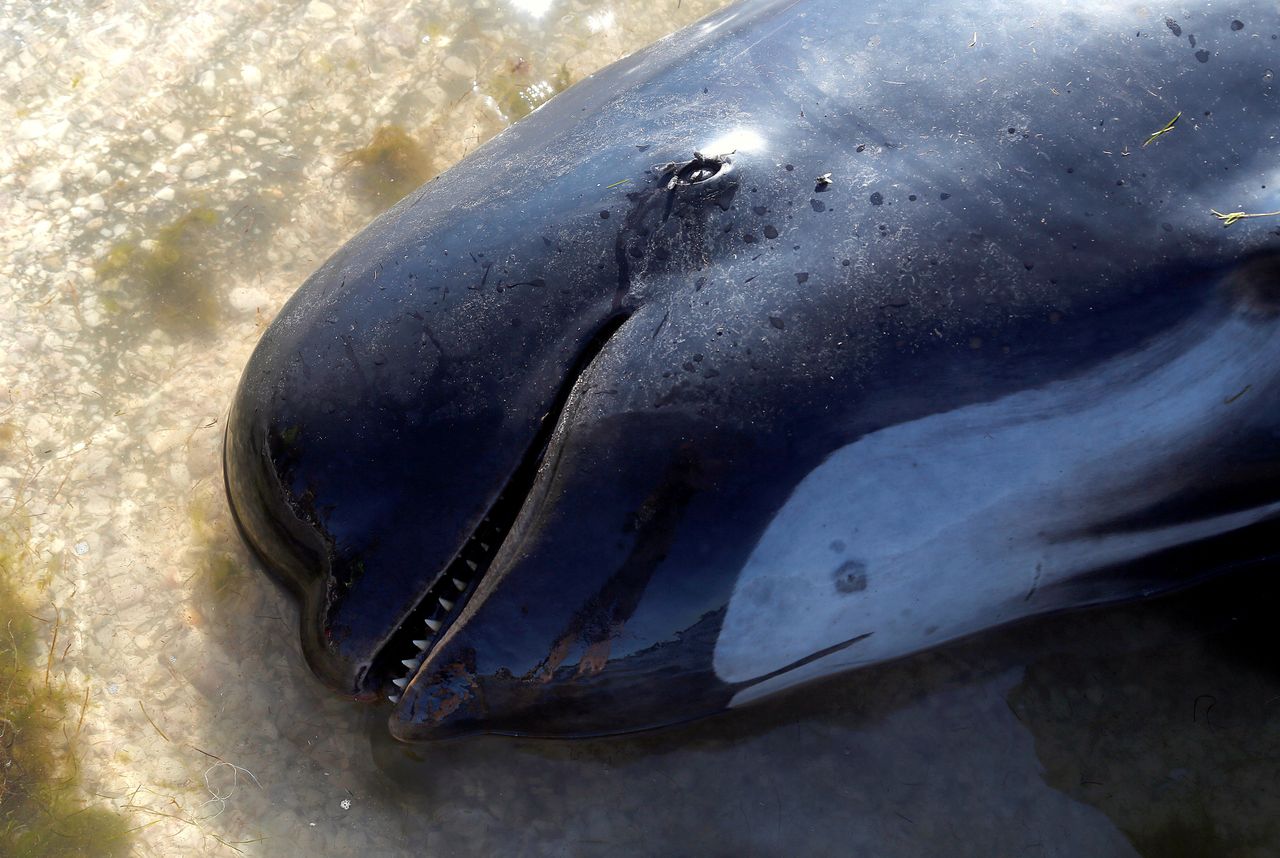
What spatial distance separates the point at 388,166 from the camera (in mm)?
5383

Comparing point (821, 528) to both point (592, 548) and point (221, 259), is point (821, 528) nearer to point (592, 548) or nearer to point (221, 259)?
point (592, 548)

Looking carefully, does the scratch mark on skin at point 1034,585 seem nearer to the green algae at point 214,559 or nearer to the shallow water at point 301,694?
the shallow water at point 301,694

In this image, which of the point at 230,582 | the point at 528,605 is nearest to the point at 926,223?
the point at 528,605

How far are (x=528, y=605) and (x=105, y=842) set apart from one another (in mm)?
2038

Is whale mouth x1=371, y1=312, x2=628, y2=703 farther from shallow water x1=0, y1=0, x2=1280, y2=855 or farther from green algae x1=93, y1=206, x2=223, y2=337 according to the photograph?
green algae x1=93, y1=206, x2=223, y2=337

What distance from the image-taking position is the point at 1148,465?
11.1ft

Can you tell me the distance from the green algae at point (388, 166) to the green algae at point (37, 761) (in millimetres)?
2342

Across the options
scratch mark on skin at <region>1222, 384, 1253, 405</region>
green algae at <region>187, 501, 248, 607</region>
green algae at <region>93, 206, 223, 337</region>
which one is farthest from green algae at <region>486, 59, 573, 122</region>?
scratch mark on skin at <region>1222, 384, 1253, 405</region>

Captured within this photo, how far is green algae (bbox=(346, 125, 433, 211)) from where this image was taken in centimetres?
531

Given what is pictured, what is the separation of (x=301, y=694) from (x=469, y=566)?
1342mm

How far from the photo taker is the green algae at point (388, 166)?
5309 mm

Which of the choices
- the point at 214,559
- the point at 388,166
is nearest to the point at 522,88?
the point at 388,166

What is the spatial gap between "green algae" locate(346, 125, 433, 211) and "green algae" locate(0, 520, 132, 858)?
2.34 metres

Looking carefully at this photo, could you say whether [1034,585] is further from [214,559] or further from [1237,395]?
[214,559]
